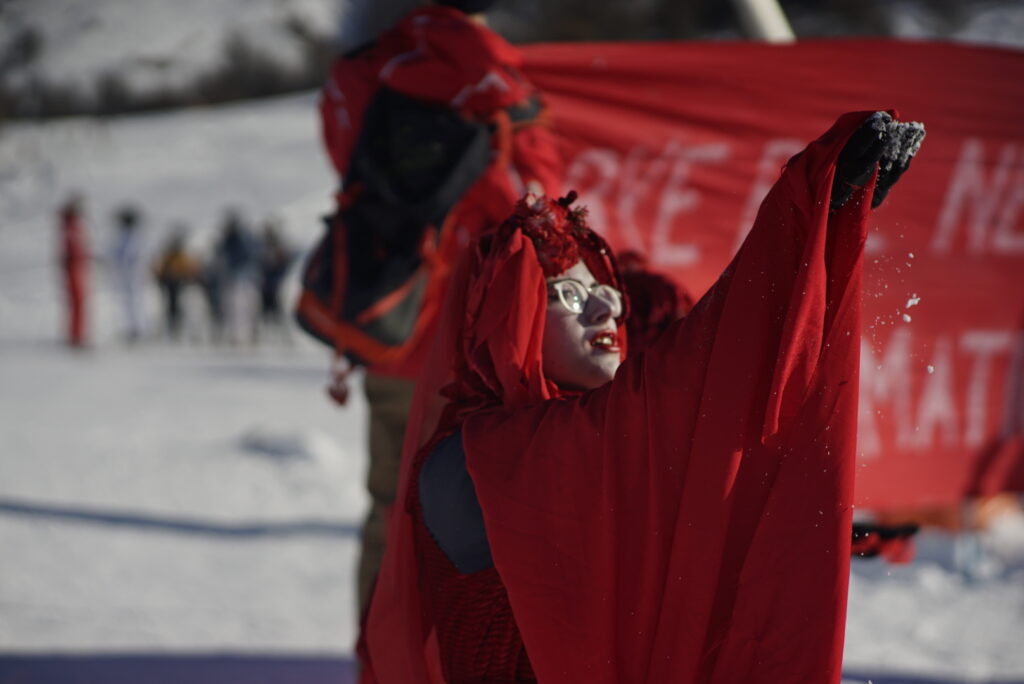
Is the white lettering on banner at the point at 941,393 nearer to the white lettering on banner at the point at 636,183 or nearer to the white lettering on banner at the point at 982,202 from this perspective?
the white lettering on banner at the point at 982,202

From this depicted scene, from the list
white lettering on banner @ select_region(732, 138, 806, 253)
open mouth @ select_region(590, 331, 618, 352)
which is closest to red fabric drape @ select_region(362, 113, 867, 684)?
open mouth @ select_region(590, 331, 618, 352)

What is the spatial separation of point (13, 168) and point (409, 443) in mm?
25867

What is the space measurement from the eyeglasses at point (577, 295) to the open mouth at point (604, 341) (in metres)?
0.03

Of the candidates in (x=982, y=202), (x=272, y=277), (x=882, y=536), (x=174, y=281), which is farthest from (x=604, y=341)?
(x=174, y=281)

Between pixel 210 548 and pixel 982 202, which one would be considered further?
pixel 210 548

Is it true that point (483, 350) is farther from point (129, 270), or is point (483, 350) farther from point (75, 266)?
point (129, 270)

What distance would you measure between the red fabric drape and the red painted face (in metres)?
0.09

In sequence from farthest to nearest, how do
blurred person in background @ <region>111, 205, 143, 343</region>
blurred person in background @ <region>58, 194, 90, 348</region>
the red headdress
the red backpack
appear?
blurred person in background @ <region>111, 205, 143, 343</region>, blurred person in background @ <region>58, 194, 90, 348</region>, the red backpack, the red headdress

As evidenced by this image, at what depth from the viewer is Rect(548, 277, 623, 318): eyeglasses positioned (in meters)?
1.42

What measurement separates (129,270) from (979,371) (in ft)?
32.4

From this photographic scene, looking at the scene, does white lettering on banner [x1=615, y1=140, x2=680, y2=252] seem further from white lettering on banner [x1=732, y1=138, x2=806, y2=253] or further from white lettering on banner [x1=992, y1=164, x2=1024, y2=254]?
white lettering on banner [x1=992, y1=164, x2=1024, y2=254]

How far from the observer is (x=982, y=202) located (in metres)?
2.75

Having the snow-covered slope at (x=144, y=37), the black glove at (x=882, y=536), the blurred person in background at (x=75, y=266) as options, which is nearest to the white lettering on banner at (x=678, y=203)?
the black glove at (x=882, y=536)

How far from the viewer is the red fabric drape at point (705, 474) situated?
3.67 ft
